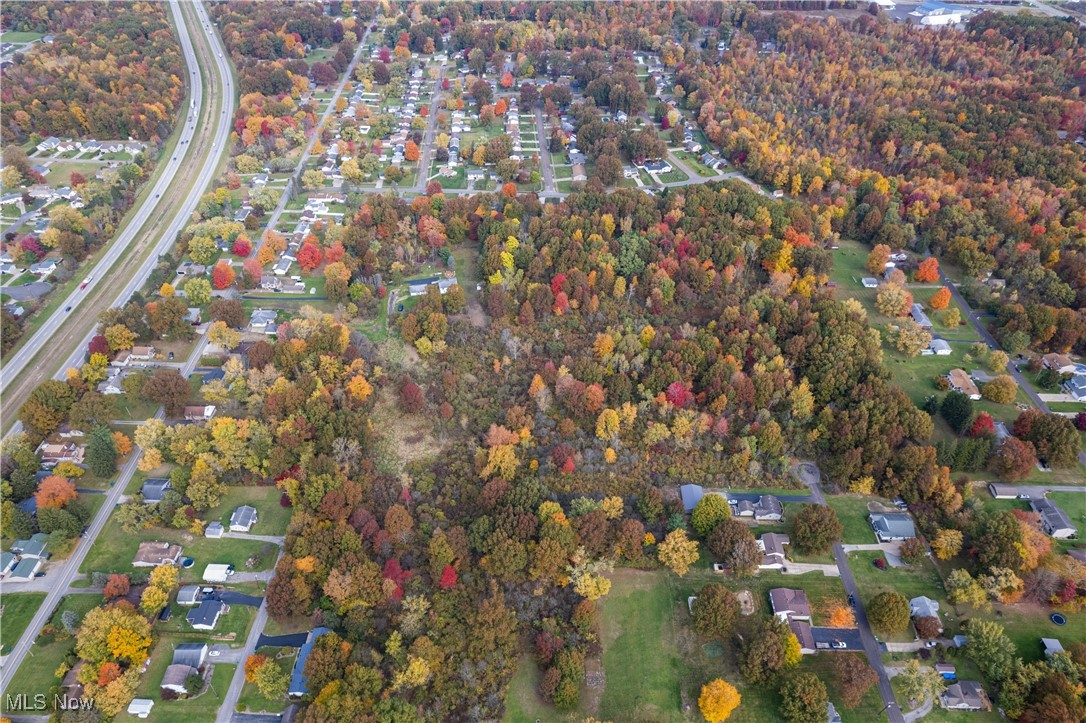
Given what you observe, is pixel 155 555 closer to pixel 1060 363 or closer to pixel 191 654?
pixel 191 654

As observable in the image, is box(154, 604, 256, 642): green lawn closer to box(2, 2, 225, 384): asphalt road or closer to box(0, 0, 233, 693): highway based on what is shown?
box(0, 0, 233, 693): highway

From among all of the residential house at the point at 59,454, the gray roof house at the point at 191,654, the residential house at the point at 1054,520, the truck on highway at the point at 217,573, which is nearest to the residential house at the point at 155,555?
the truck on highway at the point at 217,573

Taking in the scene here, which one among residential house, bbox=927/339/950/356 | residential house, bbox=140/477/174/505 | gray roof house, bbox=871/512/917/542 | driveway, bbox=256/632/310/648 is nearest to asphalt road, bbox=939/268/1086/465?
residential house, bbox=927/339/950/356

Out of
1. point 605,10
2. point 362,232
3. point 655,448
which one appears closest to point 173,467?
point 362,232

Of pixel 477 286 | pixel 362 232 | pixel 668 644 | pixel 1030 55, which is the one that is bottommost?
pixel 668 644

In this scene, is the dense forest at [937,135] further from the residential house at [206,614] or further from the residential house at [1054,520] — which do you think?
the residential house at [206,614]

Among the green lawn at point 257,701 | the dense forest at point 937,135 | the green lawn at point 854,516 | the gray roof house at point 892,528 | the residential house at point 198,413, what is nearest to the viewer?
the green lawn at point 257,701

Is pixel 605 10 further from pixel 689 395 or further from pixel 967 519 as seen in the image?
pixel 967 519
